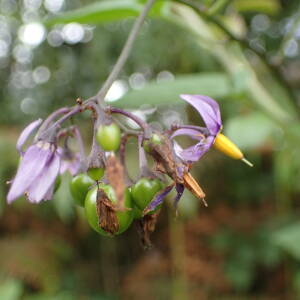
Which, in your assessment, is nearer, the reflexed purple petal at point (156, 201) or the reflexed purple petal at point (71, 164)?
the reflexed purple petal at point (156, 201)

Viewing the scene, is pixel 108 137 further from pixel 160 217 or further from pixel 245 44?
pixel 160 217

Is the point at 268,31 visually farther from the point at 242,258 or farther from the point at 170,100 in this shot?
the point at 170,100

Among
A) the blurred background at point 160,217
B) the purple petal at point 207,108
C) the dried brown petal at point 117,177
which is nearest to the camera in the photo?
the dried brown petal at point 117,177

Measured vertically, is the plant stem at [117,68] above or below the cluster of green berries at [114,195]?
above

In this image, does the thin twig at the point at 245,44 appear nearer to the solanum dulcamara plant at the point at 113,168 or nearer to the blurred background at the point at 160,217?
the solanum dulcamara plant at the point at 113,168

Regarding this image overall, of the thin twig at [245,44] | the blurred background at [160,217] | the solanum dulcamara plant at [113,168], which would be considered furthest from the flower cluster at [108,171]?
the blurred background at [160,217]

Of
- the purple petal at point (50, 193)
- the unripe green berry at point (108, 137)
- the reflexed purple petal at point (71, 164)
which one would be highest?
the unripe green berry at point (108, 137)

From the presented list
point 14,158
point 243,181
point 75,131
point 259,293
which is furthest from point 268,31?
point 75,131

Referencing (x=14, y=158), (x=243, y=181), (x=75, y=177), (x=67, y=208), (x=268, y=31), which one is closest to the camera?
(x=75, y=177)
